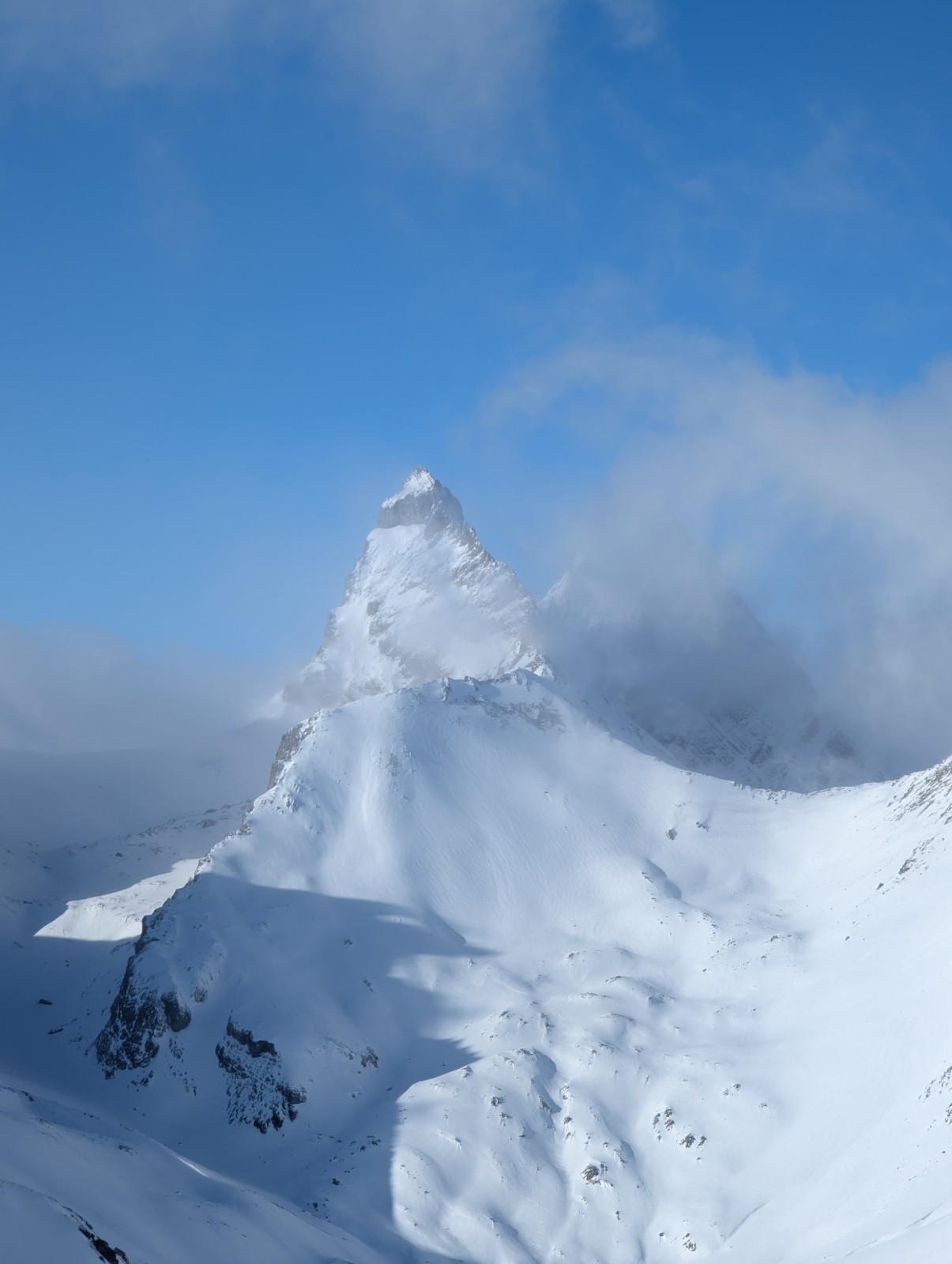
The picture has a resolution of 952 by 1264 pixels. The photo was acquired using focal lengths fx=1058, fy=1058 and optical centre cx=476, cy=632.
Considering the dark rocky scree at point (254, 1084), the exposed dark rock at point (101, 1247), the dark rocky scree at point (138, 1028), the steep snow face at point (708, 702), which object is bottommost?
the exposed dark rock at point (101, 1247)

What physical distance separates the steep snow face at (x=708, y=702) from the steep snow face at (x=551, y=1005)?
54059 millimetres

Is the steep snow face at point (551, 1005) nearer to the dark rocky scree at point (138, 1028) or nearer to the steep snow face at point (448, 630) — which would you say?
the dark rocky scree at point (138, 1028)

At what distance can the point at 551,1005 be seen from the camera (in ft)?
291

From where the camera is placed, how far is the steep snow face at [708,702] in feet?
574

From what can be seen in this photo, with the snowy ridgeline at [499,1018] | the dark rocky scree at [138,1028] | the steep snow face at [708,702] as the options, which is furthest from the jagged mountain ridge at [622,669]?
the dark rocky scree at [138,1028]

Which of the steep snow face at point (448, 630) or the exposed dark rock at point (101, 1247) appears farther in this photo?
the steep snow face at point (448, 630)

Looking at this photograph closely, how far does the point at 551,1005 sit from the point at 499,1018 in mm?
4860

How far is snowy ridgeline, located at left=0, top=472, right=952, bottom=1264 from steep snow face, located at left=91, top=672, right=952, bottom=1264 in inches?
11.1

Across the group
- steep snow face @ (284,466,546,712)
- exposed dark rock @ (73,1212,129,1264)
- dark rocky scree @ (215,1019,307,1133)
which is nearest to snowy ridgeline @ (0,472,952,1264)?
dark rocky scree @ (215,1019,307,1133)

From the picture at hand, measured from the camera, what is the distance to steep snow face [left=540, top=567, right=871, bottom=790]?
574 ft

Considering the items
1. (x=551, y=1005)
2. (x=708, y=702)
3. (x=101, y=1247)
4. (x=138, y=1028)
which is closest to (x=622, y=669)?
(x=708, y=702)

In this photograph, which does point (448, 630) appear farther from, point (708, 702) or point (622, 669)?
point (708, 702)

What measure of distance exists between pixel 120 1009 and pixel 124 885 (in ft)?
Result: 158

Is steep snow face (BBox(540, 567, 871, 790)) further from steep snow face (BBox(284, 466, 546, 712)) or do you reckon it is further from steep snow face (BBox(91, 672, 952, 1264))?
steep snow face (BBox(91, 672, 952, 1264))
